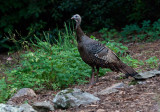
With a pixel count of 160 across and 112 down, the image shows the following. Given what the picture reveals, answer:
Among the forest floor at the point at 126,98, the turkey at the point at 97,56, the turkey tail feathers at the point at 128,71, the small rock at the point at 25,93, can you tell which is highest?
the turkey at the point at 97,56

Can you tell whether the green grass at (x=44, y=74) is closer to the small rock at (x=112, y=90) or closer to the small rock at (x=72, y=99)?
the small rock at (x=112, y=90)

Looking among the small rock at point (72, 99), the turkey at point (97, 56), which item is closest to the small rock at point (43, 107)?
the small rock at point (72, 99)

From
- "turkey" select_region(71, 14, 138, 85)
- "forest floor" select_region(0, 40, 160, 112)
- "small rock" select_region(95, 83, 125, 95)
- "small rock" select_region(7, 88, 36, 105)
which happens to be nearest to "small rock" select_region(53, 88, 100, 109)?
"forest floor" select_region(0, 40, 160, 112)

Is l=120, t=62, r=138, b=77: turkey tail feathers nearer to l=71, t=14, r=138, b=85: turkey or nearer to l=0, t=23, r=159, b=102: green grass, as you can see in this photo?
l=71, t=14, r=138, b=85: turkey

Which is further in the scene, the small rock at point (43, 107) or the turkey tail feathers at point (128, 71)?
the turkey tail feathers at point (128, 71)

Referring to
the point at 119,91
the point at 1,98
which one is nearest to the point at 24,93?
the point at 1,98

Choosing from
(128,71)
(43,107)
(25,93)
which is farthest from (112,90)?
(25,93)

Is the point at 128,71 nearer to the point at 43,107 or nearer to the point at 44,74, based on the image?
the point at 44,74

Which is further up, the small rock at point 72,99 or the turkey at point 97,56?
the turkey at point 97,56

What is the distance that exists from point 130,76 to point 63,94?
1.93m

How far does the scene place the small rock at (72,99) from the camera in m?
4.44

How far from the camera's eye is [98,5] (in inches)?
469

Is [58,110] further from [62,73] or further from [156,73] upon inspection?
[156,73]

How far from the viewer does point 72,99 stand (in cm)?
446
